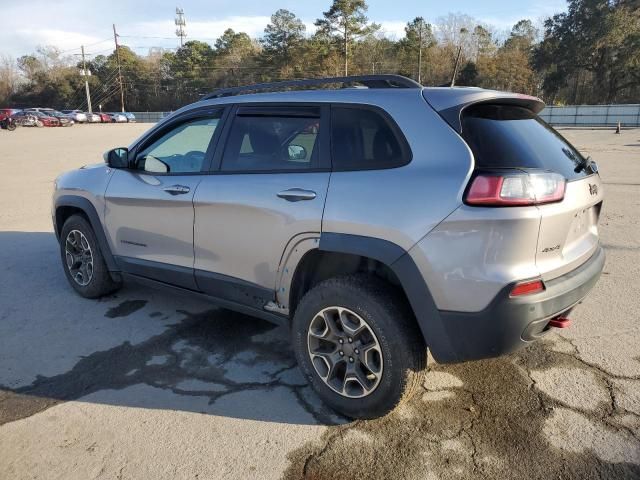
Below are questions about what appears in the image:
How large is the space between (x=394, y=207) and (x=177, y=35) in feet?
329

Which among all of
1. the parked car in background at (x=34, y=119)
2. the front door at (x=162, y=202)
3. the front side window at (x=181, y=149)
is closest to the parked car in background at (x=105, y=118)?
the parked car in background at (x=34, y=119)

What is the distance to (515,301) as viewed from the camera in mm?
2307

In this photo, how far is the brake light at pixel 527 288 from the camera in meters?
2.30

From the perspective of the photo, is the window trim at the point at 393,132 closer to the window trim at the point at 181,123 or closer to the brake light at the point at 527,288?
the brake light at the point at 527,288

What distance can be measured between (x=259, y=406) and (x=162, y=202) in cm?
167

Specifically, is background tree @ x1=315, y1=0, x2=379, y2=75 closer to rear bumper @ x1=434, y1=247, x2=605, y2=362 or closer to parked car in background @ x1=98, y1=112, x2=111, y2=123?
parked car in background @ x1=98, y1=112, x2=111, y2=123

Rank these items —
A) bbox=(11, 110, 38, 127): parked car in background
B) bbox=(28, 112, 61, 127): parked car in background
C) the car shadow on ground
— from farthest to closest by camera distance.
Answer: bbox=(28, 112, 61, 127): parked car in background < bbox=(11, 110, 38, 127): parked car in background < the car shadow on ground

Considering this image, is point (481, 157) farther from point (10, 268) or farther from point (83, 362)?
point (10, 268)

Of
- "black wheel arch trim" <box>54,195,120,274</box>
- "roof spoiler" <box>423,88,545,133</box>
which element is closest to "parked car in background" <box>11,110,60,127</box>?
"black wheel arch trim" <box>54,195,120,274</box>

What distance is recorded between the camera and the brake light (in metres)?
2.30

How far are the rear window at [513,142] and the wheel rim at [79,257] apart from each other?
11.5 ft

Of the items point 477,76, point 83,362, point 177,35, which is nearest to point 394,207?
point 83,362

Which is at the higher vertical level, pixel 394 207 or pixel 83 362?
pixel 394 207

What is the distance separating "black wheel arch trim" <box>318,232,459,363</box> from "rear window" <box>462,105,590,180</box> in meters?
0.59
